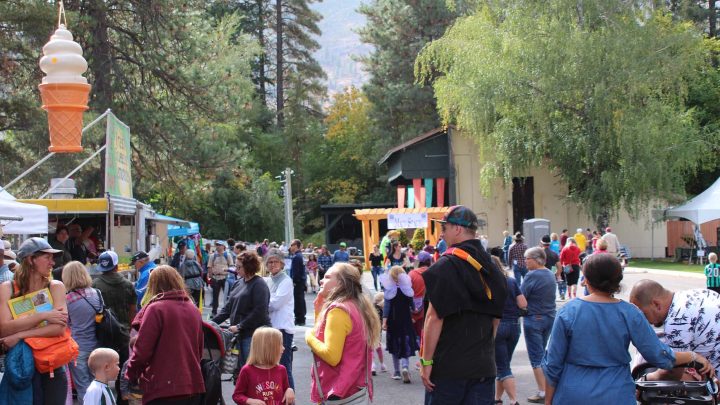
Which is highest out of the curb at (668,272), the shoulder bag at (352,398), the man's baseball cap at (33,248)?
the man's baseball cap at (33,248)

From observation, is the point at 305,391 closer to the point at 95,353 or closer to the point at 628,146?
the point at 95,353

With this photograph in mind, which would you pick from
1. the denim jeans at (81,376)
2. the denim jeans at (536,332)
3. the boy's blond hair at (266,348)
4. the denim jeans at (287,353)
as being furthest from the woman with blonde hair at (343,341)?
the denim jeans at (536,332)

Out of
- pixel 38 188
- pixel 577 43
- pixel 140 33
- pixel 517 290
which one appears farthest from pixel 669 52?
pixel 517 290

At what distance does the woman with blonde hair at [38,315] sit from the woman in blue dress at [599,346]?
11.4 feet

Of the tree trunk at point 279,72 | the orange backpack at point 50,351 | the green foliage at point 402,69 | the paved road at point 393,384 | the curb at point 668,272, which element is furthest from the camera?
the tree trunk at point 279,72

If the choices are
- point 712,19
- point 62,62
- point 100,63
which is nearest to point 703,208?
point 100,63

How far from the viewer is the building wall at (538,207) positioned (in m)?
45.1

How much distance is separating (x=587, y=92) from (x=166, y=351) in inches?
1339

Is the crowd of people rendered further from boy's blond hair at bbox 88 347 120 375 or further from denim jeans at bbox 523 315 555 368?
denim jeans at bbox 523 315 555 368

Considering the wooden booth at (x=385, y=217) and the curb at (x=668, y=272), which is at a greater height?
the wooden booth at (x=385, y=217)

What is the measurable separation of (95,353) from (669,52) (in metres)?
35.0

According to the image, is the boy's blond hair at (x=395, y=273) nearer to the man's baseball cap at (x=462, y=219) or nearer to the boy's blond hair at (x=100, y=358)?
the boy's blond hair at (x=100, y=358)

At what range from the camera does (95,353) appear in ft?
20.0

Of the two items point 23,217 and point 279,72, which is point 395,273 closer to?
point 23,217
